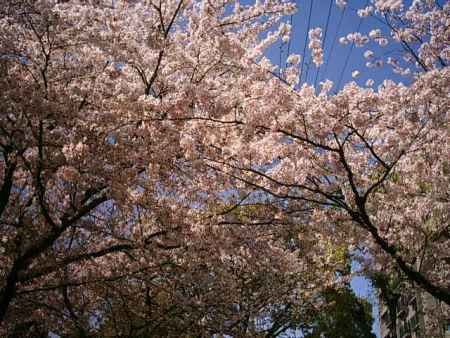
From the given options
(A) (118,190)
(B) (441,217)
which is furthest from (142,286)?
(B) (441,217)

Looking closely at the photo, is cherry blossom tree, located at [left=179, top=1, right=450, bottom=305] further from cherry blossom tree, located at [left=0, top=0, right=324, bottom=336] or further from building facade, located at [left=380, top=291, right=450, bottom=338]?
building facade, located at [left=380, top=291, right=450, bottom=338]

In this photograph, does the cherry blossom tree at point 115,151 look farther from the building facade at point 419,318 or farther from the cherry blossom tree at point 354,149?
the building facade at point 419,318

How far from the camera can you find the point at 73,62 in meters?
8.95

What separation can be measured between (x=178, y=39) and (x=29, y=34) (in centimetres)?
299

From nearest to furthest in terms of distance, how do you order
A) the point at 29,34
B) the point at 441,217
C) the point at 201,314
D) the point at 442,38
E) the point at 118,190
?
the point at 118,190 → the point at 29,34 → the point at 441,217 → the point at 442,38 → the point at 201,314

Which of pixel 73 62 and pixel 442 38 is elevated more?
pixel 442 38

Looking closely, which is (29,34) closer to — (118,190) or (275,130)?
(118,190)

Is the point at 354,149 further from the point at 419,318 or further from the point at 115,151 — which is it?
the point at 419,318

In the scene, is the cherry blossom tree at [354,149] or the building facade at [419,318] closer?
the cherry blossom tree at [354,149]

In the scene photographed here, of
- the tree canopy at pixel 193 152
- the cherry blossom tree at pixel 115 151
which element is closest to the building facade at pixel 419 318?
the tree canopy at pixel 193 152

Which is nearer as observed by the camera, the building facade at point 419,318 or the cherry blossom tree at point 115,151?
the cherry blossom tree at point 115,151

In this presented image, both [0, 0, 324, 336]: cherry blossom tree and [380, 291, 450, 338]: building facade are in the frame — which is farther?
[380, 291, 450, 338]: building facade

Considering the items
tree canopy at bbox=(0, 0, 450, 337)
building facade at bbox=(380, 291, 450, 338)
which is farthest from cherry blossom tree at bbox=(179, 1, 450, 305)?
building facade at bbox=(380, 291, 450, 338)

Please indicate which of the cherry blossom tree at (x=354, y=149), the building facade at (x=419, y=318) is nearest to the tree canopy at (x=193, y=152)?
the cherry blossom tree at (x=354, y=149)
